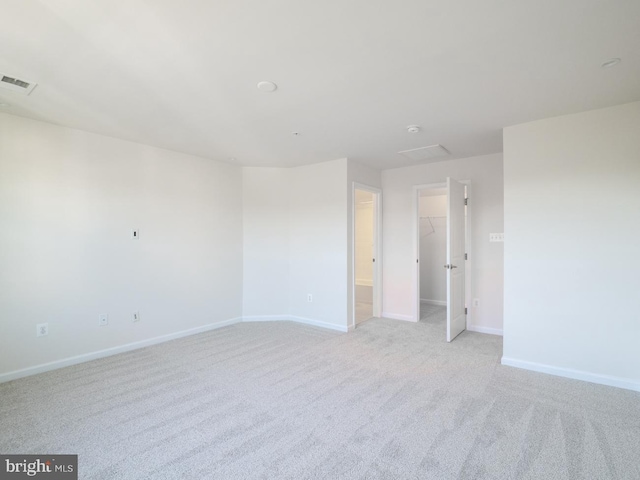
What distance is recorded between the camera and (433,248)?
257 inches

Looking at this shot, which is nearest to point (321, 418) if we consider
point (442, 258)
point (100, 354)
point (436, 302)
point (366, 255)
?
point (100, 354)

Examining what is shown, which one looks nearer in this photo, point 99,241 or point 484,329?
point 99,241

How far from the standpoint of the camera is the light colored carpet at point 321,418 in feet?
5.94

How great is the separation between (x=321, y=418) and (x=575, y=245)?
2.74 meters

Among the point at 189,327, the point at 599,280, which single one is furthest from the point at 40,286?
the point at 599,280

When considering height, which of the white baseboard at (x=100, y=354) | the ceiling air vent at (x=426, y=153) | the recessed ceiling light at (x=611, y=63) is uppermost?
the ceiling air vent at (x=426, y=153)

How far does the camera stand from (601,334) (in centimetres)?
280

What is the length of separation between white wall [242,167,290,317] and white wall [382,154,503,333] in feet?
5.55

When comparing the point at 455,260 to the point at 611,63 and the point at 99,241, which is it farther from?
the point at 99,241

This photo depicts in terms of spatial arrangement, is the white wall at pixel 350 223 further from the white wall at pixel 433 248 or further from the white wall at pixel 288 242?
the white wall at pixel 433 248

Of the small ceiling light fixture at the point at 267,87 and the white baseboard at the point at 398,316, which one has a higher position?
the small ceiling light fixture at the point at 267,87

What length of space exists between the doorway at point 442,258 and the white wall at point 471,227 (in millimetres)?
102
